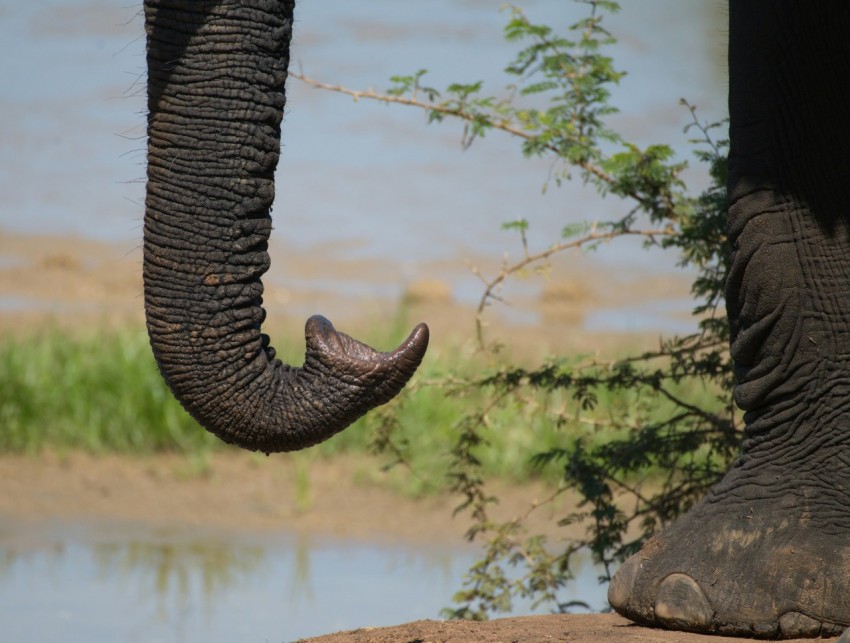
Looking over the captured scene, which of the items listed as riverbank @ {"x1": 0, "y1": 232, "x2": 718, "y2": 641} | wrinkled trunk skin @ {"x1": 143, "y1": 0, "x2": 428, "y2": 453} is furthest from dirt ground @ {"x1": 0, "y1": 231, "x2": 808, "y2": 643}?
wrinkled trunk skin @ {"x1": 143, "y1": 0, "x2": 428, "y2": 453}

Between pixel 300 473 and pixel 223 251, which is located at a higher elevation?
pixel 223 251

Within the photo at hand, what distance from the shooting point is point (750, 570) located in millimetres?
3406

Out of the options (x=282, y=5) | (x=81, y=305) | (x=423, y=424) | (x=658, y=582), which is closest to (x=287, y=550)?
(x=423, y=424)

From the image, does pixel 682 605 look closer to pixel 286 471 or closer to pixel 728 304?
pixel 728 304

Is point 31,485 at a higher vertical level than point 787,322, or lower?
lower

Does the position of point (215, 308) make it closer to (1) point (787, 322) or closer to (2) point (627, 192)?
(1) point (787, 322)

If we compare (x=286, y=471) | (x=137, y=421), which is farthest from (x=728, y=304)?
(x=137, y=421)

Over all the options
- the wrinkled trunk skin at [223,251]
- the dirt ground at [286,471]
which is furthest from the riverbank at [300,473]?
the wrinkled trunk skin at [223,251]

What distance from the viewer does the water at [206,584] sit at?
544 centimetres

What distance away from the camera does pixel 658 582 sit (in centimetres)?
350

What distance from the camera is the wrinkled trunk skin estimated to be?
309cm

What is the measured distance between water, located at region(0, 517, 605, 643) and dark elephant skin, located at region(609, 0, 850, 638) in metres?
1.93

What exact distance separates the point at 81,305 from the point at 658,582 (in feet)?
30.3

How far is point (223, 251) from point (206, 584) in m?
3.38
